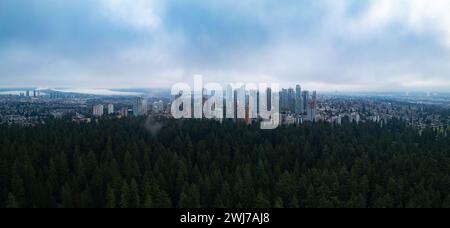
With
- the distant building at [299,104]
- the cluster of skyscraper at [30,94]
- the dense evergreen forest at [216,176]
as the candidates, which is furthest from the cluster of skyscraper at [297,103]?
the cluster of skyscraper at [30,94]

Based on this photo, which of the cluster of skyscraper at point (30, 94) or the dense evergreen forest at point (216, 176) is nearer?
the dense evergreen forest at point (216, 176)

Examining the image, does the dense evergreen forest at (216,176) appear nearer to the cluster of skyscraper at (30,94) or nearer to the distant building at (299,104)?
the distant building at (299,104)

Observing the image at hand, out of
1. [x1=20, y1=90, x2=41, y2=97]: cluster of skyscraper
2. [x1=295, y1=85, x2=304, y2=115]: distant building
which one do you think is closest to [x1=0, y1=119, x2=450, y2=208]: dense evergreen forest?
[x1=295, y1=85, x2=304, y2=115]: distant building

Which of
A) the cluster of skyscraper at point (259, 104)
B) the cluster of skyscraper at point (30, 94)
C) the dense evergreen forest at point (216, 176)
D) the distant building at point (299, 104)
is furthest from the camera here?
the cluster of skyscraper at point (30, 94)

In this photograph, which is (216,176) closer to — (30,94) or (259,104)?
(259,104)

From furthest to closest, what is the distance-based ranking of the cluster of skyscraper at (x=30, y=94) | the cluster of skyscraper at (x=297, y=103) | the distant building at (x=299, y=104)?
the cluster of skyscraper at (x=30, y=94)
the distant building at (x=299, y=104)
the cluster of skyscraper at (x=297, y=103)

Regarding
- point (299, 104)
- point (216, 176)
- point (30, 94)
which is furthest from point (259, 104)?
point (30, 94)

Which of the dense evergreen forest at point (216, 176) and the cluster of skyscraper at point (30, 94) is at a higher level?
the cluster of skyscraper at point (30, 94)
